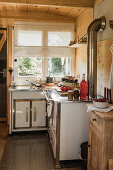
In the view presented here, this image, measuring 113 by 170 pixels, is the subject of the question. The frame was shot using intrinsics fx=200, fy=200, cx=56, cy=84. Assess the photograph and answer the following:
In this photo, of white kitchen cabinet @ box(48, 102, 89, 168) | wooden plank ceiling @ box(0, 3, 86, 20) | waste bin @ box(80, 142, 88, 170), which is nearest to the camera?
waste bin @ box(80, 142, 88, 170)

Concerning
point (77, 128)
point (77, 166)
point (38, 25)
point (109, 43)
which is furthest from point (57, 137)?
point (38, 25)

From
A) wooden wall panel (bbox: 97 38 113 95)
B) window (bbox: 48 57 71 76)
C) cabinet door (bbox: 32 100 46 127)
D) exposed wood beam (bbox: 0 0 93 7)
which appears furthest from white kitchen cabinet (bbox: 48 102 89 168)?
window (bbox: 48 57 71 76)

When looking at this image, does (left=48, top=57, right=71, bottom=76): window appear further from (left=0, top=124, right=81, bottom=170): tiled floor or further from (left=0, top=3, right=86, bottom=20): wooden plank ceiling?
(left=0, top=124, right=81, bottom=170): tiled floor

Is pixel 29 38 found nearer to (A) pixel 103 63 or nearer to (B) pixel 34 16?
(B) pixel 34 16

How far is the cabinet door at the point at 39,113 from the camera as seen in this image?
372cm

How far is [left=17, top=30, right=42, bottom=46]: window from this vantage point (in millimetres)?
4238

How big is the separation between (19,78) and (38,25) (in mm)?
1203

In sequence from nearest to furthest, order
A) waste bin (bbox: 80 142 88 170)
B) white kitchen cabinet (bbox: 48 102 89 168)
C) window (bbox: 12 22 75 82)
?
waste bin (bbox: 80 142 88 170), white kitchen cabinet (bbox: 48 102 89 168), window (bbox: 12 22 75 82)

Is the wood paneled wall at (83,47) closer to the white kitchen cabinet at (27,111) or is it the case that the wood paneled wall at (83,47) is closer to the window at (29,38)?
the window at (29,38)

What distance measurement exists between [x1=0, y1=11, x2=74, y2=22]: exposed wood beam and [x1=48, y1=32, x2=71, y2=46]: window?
0.97 ft

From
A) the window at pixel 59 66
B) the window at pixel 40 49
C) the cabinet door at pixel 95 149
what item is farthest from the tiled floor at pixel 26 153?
the window at pixel 59 66

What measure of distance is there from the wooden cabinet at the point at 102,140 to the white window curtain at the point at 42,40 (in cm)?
264

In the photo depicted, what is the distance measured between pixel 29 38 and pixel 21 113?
64.0 inches

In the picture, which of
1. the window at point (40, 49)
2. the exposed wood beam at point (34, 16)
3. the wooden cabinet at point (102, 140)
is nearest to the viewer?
the wooden cabinet at point (102, 140)
